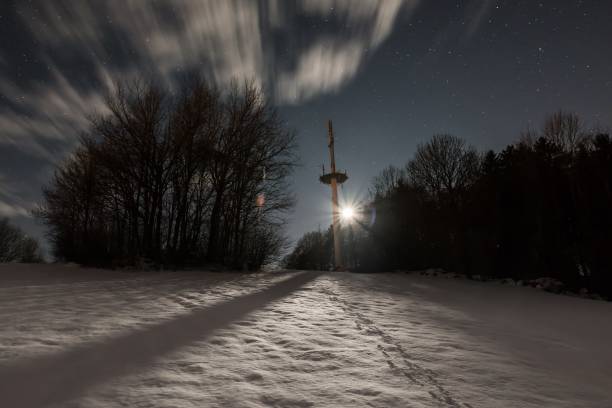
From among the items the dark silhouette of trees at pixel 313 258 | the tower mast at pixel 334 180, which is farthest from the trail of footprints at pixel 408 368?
the dark silhouette of trees at pixel 313 258

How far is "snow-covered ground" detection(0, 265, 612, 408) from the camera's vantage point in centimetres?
208

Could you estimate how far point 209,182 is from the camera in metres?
16.0

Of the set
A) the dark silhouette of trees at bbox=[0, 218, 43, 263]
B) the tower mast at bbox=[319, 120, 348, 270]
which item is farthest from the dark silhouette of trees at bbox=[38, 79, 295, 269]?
the dark silhouette of trees at bbox=[0, 218, 43, 263]

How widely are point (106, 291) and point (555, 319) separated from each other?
29.4ft

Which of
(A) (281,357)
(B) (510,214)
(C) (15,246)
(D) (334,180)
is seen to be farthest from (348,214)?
(C) (15,246)

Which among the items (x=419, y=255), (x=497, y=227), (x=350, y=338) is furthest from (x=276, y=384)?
(x=419, y=255)

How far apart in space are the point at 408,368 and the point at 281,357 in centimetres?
116

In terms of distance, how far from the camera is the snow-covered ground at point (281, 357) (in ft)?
6.84

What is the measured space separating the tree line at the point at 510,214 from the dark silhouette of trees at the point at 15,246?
1692 inches

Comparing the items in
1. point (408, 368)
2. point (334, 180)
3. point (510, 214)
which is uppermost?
point (334, 180)

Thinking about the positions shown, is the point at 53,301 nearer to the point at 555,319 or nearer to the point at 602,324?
the point at 555,319

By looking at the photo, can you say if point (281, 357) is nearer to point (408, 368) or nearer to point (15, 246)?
point (408, 368)

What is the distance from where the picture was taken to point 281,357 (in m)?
2.88

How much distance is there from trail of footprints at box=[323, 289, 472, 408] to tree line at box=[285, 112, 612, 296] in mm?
11781
